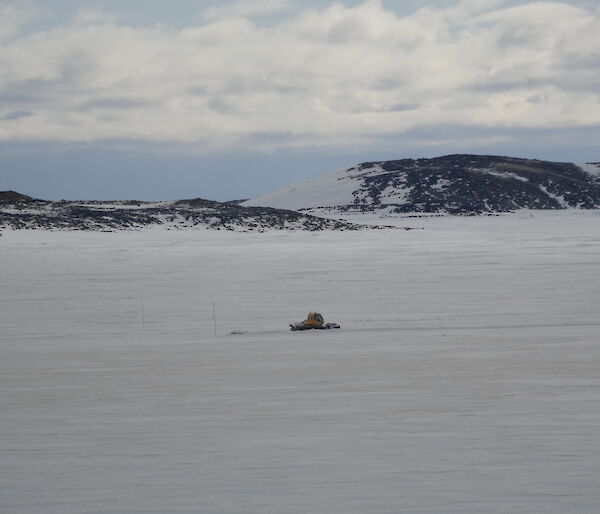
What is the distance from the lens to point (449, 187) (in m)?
113

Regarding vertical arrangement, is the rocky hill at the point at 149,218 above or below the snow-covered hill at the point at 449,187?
below

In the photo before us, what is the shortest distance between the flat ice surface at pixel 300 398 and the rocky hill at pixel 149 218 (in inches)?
1018

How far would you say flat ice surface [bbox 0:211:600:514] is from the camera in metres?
7.18

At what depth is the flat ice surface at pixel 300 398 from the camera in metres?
7.18

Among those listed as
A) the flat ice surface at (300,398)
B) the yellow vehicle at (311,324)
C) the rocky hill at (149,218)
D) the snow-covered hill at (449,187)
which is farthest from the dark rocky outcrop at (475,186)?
the yellow vehicle at (311,324)

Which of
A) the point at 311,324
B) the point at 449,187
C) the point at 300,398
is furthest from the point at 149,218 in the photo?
the point at 449,187

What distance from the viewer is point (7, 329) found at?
16719mm

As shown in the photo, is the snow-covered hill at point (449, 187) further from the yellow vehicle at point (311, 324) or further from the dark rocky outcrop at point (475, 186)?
the yellow vehicle at point (311, 324)

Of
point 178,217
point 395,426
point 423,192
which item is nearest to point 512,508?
point 395,426

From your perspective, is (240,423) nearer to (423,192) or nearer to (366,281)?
(366,281)

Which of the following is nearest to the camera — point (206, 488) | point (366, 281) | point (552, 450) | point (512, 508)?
point (512, 508)

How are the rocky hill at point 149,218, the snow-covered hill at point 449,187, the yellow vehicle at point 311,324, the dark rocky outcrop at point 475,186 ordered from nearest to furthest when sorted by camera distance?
the yellow vehicle at point 311,324
the rocky hill at point 149,218
the dark rocky outcrop at point 475,186
the snow-covered hill at point 449,187

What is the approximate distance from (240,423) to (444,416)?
213 centimetres

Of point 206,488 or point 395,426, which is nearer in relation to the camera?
point 206,488
